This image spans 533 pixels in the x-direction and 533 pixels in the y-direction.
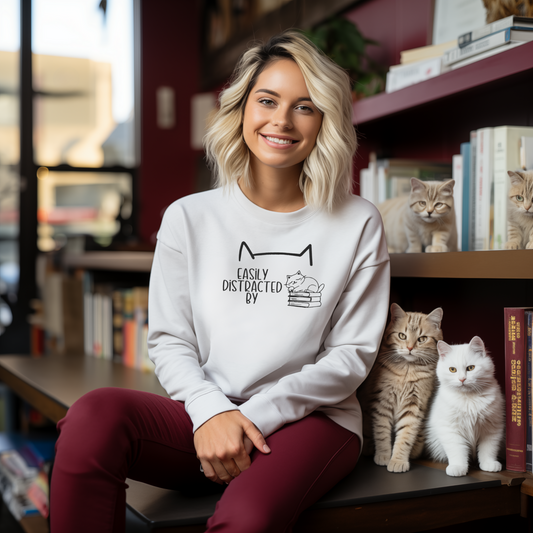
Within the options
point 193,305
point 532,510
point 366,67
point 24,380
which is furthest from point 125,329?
point 532,510

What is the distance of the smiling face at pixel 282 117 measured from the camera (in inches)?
44.8

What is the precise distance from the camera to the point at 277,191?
3.99 ft

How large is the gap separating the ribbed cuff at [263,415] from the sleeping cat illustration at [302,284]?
0.71ft

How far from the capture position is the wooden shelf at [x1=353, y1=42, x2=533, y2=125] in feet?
3.83

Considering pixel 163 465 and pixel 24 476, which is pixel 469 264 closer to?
pixel 163 465

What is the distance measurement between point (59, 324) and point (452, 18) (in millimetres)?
1870

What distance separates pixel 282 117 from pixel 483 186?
46 centimetres

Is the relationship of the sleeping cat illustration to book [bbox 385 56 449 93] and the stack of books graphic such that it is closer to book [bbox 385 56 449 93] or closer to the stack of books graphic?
the stack of books graphic

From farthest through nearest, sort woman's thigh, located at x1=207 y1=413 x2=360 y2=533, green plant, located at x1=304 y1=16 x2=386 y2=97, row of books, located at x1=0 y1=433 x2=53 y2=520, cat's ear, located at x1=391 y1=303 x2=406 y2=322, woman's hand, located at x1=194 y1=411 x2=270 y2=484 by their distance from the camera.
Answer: green plant, located at x1=304 y1=16 x2=386 y2=97, row of books, located at x1=0 y1=433 x2=53 y2=520, cat's ear, located at x1=391 y1=303 x2=406 y2=322, woman's hand, located at x1=194 y1=411 x2=270 y2=484, woman's thigh, located at x1=207 y1=413 x2=360 y2=533

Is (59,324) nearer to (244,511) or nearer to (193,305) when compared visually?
(193,305)

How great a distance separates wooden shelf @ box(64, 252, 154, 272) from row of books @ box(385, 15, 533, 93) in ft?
3.06

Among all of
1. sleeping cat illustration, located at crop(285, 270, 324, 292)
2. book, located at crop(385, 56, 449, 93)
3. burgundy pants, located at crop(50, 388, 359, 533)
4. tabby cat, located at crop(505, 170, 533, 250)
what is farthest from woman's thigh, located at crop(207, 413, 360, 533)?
book, located at crop(385, 56, 449, 93)

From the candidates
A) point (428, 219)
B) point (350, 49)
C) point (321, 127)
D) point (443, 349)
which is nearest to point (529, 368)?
point (443, 349)

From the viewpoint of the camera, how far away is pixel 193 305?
1.17 meters
